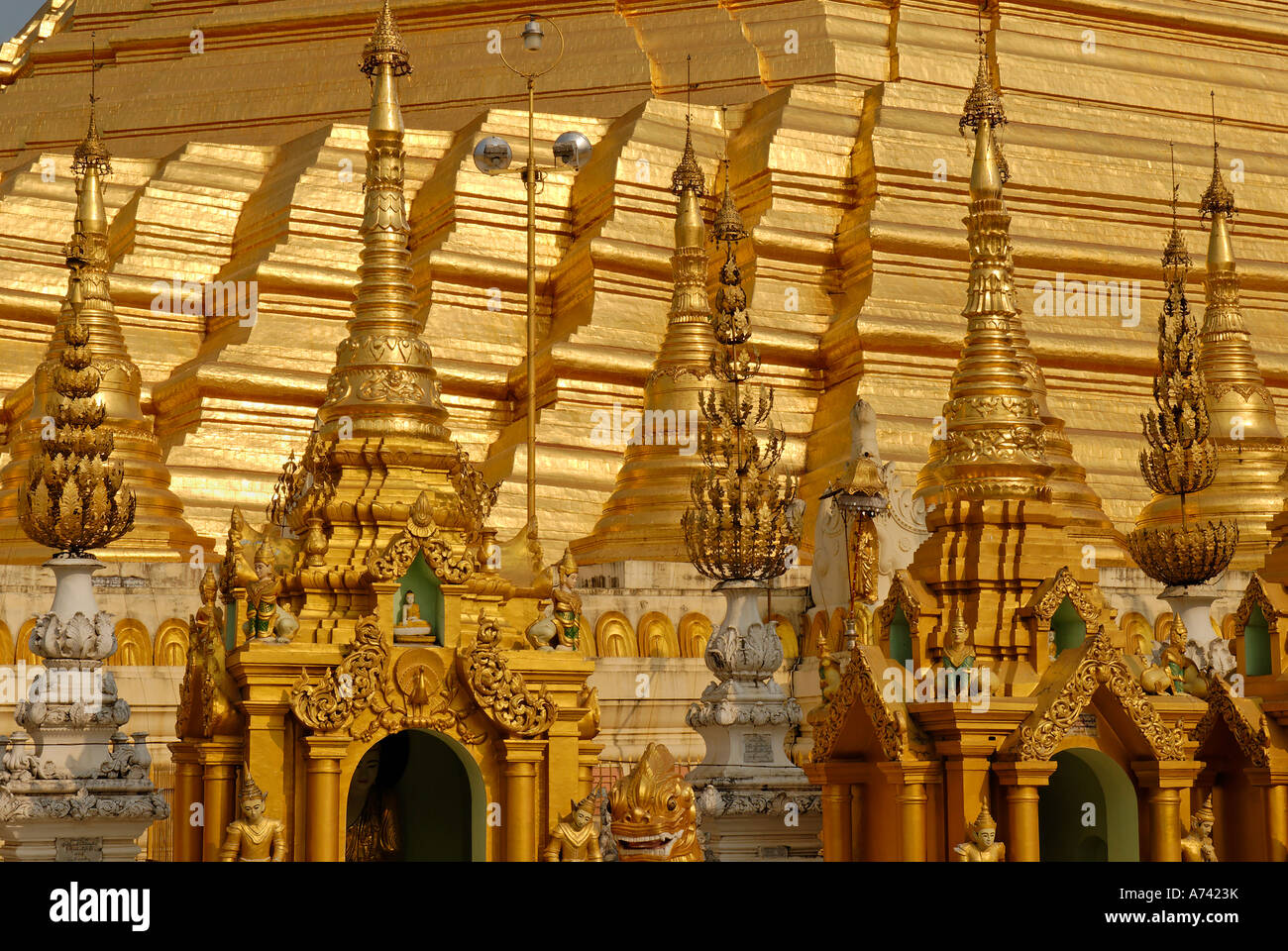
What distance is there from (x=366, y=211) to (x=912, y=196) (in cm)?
1373

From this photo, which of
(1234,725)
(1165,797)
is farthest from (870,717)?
(1234,725)

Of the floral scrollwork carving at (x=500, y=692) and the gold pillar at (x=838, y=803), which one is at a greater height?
the floral scrollwork carving at (x=500, y=692)

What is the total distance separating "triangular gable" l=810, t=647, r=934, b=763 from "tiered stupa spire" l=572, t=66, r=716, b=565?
9.87 metres

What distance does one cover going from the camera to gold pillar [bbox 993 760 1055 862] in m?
11.4

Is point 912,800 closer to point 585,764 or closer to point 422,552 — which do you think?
point 585,764

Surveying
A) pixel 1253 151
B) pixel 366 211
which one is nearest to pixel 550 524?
pixel 366 211

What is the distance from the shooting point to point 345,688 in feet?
38.0

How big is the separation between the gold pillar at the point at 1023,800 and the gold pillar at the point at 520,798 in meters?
2.36

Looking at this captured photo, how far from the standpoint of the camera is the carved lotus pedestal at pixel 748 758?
16.0m

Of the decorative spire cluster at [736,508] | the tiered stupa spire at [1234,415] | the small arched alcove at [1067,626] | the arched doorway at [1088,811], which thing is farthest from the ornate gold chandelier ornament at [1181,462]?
the tiered stupa spire at [1234,415]

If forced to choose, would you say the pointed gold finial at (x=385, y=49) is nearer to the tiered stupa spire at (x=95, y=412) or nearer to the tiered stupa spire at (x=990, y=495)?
the tiered stupa spire at (x=95, y=412)
